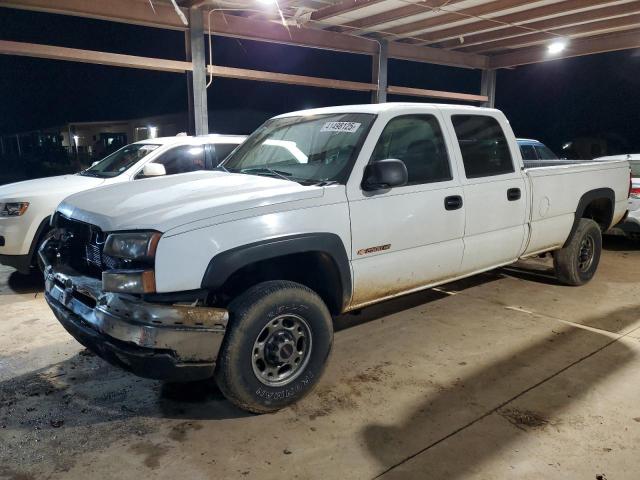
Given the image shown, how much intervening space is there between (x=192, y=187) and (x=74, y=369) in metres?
1.75

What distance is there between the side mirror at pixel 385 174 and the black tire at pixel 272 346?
2.82ft

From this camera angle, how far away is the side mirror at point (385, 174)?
3.21 meters

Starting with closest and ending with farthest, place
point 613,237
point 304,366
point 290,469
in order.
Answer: point 290,469, point 304,366, point 613,237

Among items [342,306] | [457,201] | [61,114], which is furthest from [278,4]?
[61,114]

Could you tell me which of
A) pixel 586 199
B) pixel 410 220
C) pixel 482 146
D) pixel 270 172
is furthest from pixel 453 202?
pixel 586 199

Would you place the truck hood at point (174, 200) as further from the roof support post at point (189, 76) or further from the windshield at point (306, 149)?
the roof support post at point (189, 76)

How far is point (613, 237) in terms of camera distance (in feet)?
29.9

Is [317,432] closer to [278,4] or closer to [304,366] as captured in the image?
[304,366]

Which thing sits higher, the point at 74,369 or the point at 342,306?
the point at 342,306

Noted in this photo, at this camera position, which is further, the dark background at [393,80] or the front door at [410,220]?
the dark background at [393,80]

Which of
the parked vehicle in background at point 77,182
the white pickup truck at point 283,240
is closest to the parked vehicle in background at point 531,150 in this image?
the white pickup truck at point 283,240

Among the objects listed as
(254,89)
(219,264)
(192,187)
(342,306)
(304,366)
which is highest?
(254,89)

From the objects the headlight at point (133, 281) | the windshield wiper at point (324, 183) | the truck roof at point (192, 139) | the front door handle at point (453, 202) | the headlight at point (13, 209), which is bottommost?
the headlight at point (133, 281)

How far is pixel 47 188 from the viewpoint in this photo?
18.7 feet
